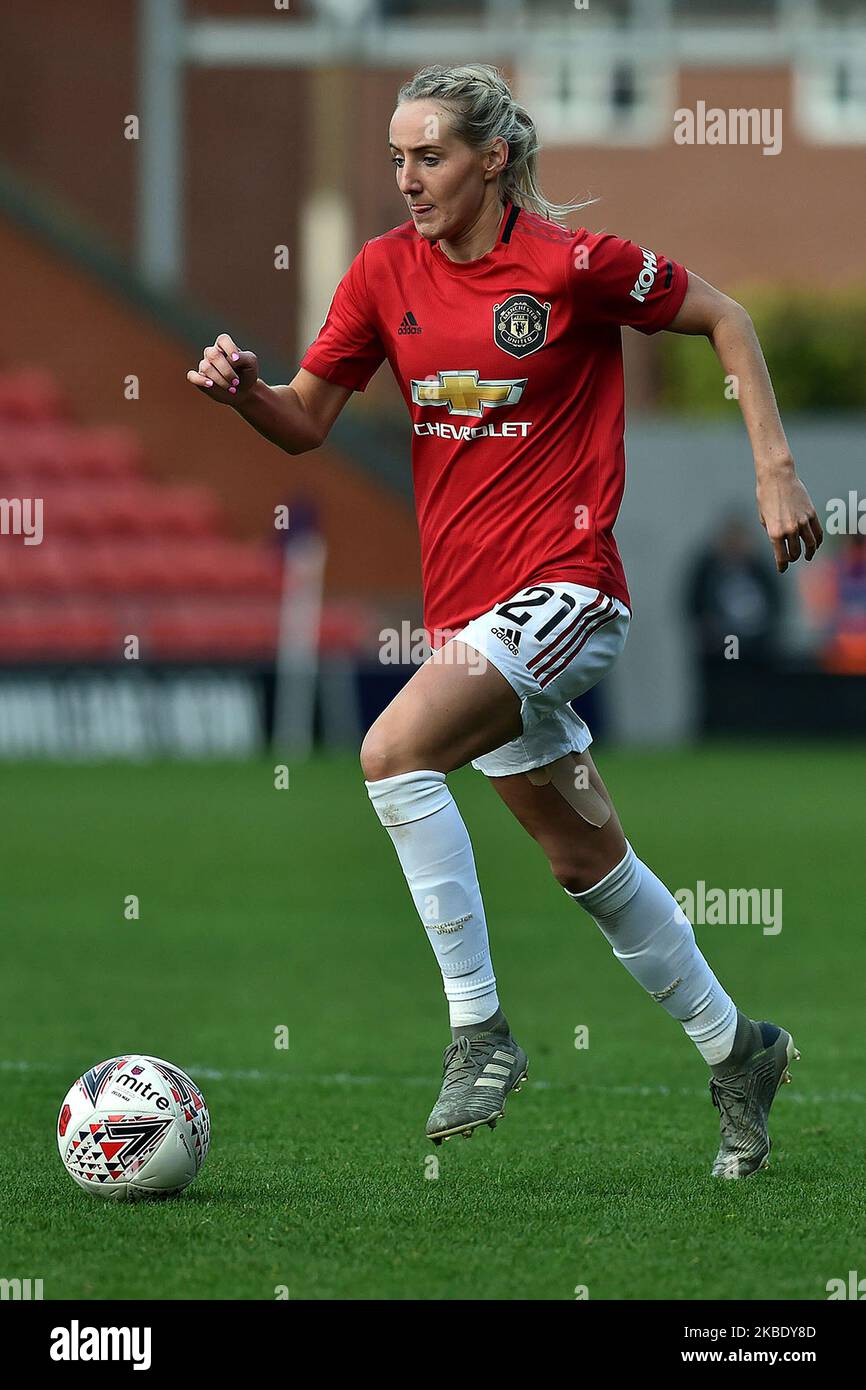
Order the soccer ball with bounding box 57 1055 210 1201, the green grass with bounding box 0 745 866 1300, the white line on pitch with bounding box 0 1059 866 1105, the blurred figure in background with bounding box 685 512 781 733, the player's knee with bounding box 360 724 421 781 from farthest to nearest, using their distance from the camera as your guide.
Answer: the blurred figure in background with bounding box 685 512 781 733 < the white line on pitch with bounding box 0 1059 866 1105 < the soccer ball with bounding box 57 1055 210 1201 < the player's knee with bounding box 360 724 421 781 < the green grass with bounding box 0 745 866 1300

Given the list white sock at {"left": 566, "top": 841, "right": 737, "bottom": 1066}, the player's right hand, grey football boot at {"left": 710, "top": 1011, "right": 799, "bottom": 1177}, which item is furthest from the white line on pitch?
the player's right hand

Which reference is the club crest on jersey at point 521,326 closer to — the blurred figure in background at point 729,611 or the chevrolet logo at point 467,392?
the chevrolet logo at point 467,392

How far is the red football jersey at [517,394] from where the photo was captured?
4.73 meters

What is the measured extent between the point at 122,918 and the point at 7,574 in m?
12.5

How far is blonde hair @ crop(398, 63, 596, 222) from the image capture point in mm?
4707

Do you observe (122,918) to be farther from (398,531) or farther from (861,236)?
(861,236)

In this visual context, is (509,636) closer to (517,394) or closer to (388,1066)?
(517,394)

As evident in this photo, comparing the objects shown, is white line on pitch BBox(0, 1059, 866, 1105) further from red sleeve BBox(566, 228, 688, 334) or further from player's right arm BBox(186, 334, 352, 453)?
red sleeve BBox(566, 228, 688, 334)

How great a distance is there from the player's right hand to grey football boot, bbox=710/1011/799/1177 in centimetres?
186

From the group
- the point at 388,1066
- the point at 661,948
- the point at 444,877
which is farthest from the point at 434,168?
the point at 388,1066

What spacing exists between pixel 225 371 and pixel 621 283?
0.87 m

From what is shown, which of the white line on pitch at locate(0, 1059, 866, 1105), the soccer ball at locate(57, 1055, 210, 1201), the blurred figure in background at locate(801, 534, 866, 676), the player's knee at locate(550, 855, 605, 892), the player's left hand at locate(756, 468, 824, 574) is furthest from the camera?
the blurred figure in background at locate(801, 534, 866, 676)

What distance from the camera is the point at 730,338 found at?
15.4 ft

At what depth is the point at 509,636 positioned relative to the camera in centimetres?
462
